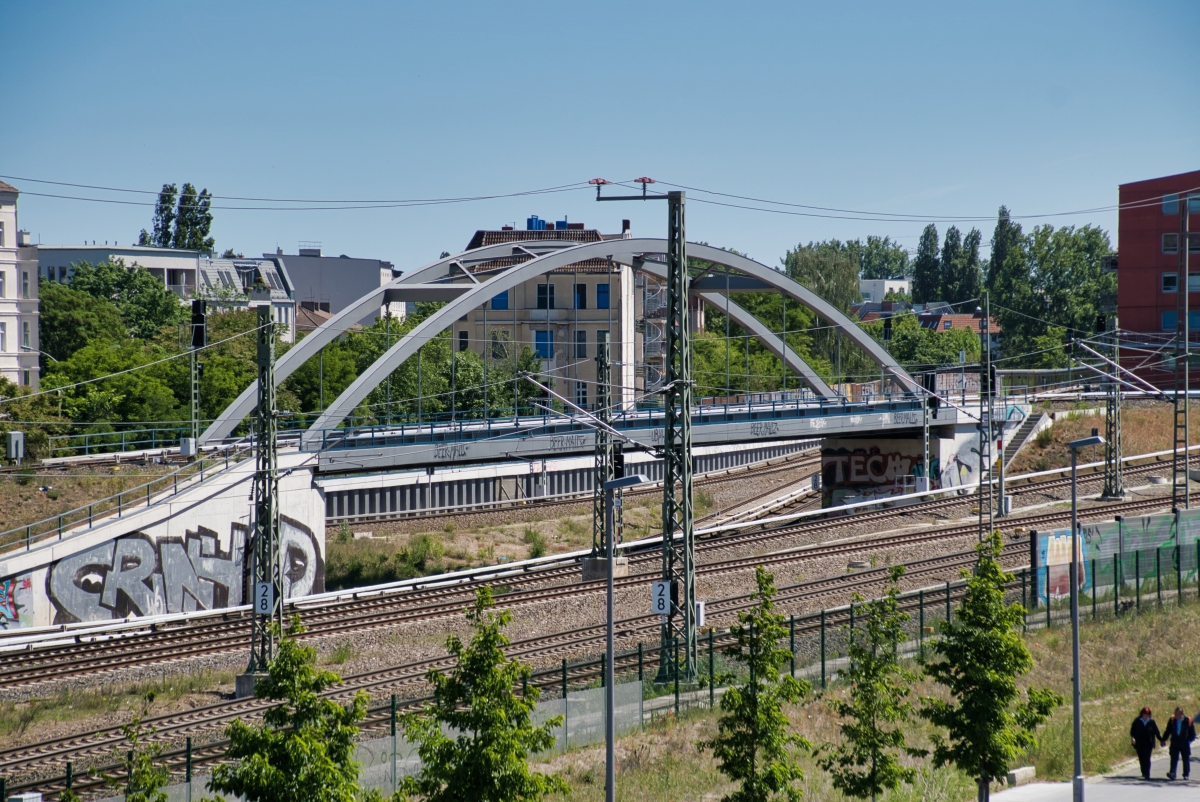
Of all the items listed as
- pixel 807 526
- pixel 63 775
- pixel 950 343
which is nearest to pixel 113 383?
pixel 807 526

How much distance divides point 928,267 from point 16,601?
127 m

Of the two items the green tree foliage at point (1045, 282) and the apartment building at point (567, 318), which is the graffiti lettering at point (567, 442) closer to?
the apartment building at point (567, 318)

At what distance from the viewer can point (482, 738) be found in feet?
43.3

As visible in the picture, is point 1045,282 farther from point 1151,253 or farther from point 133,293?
point 133,293

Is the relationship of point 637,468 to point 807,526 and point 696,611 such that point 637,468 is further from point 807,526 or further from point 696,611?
point 696,611

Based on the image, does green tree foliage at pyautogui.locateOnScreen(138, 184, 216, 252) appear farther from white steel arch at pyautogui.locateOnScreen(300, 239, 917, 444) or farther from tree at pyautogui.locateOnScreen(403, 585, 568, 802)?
tree at pyautogui.locateOnScreen(403, 585, 568, 802)

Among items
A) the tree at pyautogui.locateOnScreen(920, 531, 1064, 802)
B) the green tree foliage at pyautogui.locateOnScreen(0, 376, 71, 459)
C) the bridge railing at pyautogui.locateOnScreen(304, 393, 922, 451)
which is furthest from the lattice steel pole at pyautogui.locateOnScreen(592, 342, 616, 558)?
the green tree foliage at pyautogui.locateOnScreen(0, 376, 71, 459)

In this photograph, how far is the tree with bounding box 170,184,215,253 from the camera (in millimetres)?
113875

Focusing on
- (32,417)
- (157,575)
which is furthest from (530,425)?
(32,417)

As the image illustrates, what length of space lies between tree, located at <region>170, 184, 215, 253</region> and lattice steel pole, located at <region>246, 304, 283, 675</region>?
9360 centimetres

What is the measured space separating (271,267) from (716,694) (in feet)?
307

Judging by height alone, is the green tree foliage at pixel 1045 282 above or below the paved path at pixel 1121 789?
above

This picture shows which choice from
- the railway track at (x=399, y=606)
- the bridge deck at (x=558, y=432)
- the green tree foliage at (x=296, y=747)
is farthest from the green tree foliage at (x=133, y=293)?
Answer: the green tree foliage at (x=296, y=747)

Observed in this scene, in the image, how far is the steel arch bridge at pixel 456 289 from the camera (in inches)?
1636
